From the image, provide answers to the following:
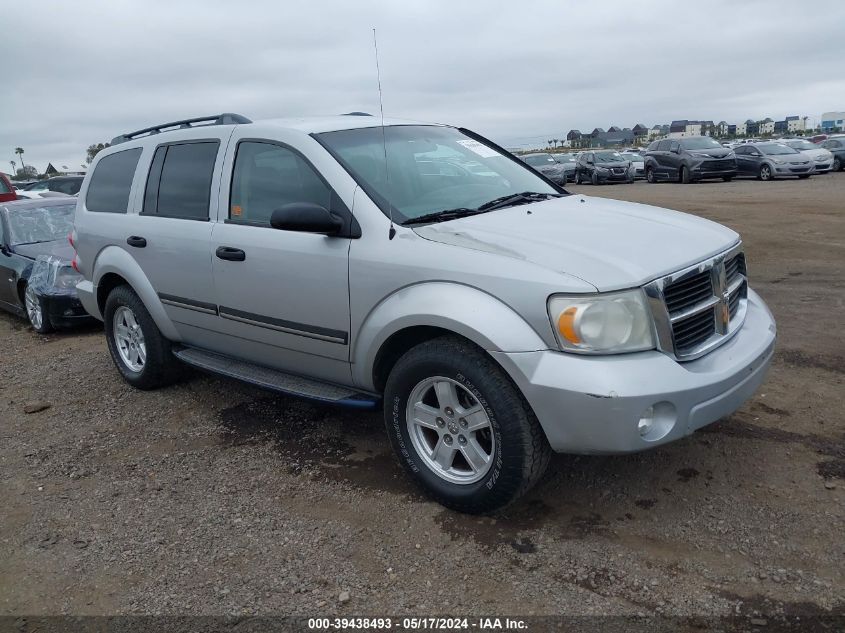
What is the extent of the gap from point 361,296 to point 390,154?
3.18 feet

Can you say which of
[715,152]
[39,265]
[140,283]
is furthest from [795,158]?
[140,283]

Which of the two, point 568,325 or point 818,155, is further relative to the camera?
point 818,155

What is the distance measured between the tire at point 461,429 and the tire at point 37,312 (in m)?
5.66

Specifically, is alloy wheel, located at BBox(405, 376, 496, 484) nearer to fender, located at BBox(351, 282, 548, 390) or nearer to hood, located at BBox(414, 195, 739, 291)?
fender, located at BBox(351, 282, 548, 390)

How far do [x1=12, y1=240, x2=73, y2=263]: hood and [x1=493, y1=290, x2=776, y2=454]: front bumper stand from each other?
6620 mm

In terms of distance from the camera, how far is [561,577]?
2889 mm

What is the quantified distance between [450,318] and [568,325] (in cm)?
52

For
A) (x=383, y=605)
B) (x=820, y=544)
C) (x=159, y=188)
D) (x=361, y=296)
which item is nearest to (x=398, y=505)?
(x=383, y=605)

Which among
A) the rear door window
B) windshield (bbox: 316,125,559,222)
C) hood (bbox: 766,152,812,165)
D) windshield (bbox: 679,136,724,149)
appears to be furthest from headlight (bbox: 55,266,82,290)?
hood (bbox: 766,152,812,165)

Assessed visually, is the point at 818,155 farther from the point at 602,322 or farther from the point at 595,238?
the point at 602,322

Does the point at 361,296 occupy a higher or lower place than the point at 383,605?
higher

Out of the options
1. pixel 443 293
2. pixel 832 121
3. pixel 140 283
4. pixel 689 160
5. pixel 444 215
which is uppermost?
pixel 832 121

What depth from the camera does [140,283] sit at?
16.5 feet

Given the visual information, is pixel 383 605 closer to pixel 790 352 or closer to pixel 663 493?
pixel 663 493
